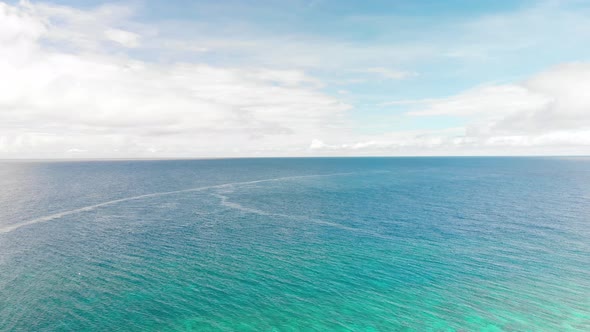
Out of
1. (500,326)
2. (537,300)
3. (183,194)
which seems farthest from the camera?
(183,194)

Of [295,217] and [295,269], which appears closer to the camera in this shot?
[295,269]

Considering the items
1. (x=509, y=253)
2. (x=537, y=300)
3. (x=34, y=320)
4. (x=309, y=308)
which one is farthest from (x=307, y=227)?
(x=34, y=320)

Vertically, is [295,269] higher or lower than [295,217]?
lower

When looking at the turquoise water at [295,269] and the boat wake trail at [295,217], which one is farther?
the boat wake trail at [295,217]

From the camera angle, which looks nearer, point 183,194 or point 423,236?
point 423,236

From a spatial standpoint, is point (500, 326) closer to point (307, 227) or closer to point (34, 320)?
point (307, 227)

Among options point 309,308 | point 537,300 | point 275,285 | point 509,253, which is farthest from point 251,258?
point 509,253

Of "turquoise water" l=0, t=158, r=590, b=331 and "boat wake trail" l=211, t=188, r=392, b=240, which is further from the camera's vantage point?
→ "boat wake trail" l=211, t=188, r=392, b=240

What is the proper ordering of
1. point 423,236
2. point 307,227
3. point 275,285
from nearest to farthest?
point 275,285
point 423,236
point 307,227
